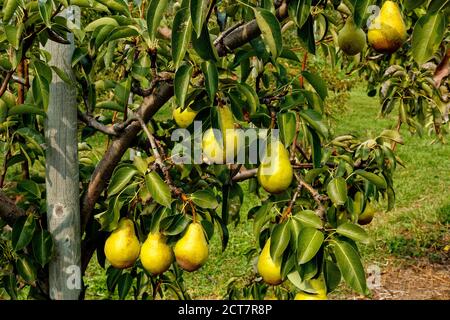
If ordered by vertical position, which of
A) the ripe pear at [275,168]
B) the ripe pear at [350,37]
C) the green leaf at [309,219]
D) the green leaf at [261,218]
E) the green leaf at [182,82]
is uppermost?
the ripe pear at [350,37]

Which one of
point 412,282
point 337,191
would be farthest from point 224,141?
Answer: point 412,282

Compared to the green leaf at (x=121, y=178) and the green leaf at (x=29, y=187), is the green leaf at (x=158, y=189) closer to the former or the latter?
the green leaf at (x=121, y=178)

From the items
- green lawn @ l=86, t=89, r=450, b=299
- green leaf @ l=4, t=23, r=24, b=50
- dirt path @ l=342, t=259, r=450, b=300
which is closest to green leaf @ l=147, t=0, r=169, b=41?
green leaf @ l=4, t=23, r=24, b=50

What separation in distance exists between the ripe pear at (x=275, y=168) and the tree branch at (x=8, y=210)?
19.2 inches

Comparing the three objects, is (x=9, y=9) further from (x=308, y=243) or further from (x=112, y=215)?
(x=308, y=243)

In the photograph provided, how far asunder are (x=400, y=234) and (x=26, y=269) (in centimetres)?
308

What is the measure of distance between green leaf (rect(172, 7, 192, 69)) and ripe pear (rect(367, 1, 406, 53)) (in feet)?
1.20

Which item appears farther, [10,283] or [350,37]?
[10,283]

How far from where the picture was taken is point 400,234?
3.84 meters

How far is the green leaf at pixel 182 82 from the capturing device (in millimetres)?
896

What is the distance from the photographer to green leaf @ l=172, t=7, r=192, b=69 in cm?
84

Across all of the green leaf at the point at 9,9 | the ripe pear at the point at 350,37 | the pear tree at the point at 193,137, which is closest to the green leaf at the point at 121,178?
the pear tree at the point at 193,137

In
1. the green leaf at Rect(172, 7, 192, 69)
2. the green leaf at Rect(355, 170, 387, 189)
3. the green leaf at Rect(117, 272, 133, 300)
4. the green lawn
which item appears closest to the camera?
the green leaf at Rect(172, 7, 192, 69)

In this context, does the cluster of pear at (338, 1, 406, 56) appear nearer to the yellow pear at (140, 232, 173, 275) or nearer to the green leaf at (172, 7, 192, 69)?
the green leaf at (172, 7, 192, 69)
